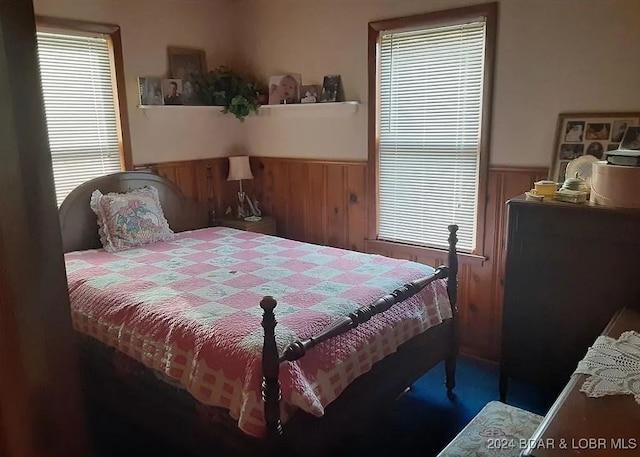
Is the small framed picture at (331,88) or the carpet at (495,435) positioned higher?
the small framed picture at (331,88)

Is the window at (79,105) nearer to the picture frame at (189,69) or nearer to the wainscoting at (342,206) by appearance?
the wainscoting at (342,206)

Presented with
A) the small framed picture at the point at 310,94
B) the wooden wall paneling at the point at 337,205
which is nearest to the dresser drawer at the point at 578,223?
the wooden wall paneling at the point at 337,205

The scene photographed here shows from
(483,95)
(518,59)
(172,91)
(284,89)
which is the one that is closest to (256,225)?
(284,89)

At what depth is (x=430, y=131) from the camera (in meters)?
3.43

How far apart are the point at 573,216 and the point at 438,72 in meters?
1.36

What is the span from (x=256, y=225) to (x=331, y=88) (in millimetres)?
1225

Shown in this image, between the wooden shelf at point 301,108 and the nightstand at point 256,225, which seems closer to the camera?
the wooden shelf at point 301,108

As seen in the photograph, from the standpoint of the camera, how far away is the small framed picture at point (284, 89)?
13.2 feet

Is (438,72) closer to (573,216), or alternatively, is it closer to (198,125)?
(573,216)

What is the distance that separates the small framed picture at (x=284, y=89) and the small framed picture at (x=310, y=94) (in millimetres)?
55

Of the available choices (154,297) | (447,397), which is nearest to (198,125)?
(154,297)

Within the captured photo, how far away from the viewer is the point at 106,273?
2857 millimetres

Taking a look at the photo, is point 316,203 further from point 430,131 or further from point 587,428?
point 587,428

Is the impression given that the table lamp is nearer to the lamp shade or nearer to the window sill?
the lamp shade
